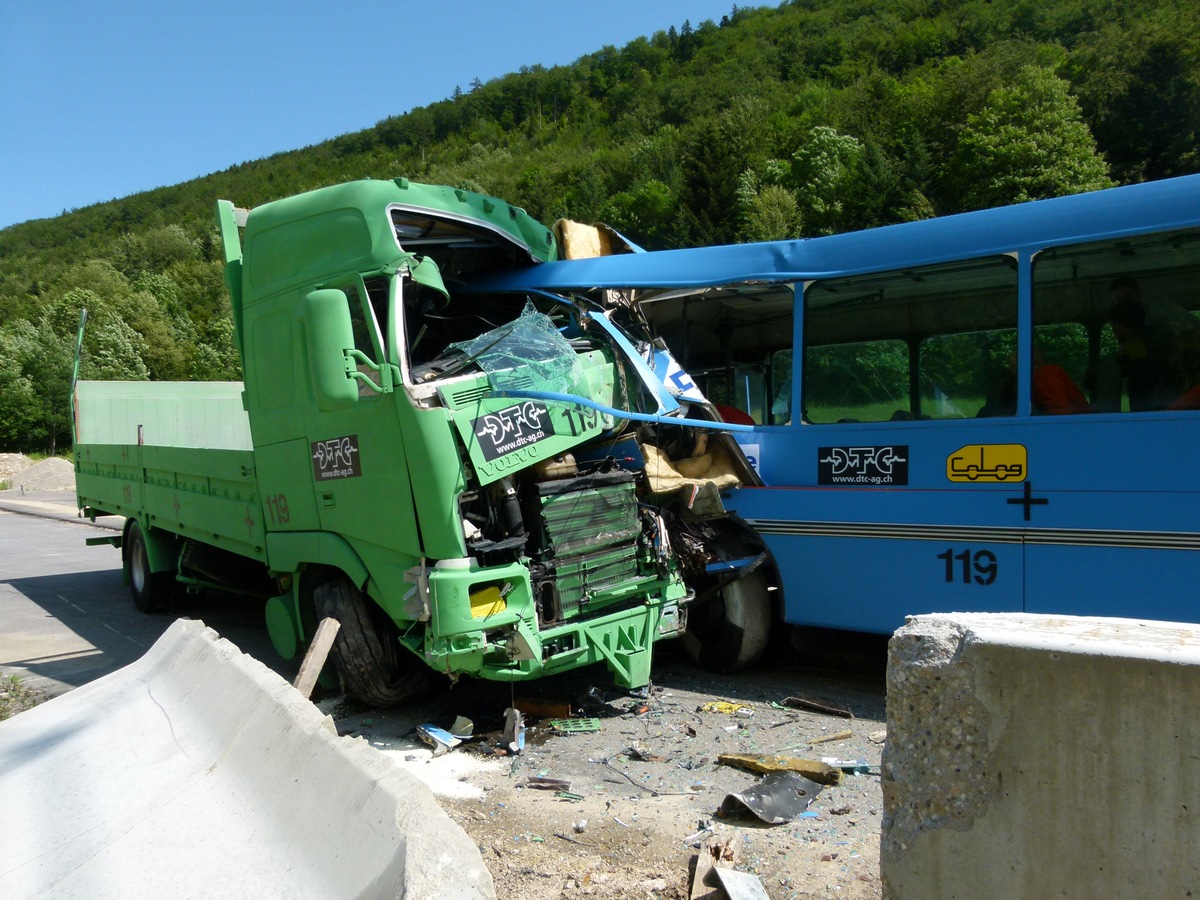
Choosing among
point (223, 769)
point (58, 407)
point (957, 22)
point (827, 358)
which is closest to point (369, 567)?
point (223, 769)

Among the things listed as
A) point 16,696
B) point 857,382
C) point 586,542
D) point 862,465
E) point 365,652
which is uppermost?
point 857,382

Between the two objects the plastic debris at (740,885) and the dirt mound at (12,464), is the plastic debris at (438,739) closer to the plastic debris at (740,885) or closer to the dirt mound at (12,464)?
the plastic debris at (740,885)

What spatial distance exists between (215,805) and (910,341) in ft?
15.4

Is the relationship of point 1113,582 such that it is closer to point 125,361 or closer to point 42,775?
point 42,775

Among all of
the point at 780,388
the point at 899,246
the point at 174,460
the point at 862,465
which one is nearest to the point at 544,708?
the point at 862,465

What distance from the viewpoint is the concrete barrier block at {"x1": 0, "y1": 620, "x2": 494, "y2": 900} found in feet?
8.49

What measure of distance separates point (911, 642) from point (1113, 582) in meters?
3.20

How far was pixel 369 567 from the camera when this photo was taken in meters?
5.51

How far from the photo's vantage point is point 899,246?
577 cm

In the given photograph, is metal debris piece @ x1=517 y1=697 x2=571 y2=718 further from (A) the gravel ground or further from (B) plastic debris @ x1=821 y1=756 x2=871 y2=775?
(B) plastic debris @ x1=821 y1=756 x2=871 y2=775

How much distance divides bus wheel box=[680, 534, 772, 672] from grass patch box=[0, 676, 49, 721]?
471 cm

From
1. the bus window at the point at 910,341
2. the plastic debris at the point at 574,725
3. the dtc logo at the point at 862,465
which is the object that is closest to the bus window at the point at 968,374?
the bus window at the point at 910,341

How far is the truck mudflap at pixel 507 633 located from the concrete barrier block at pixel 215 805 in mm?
1050

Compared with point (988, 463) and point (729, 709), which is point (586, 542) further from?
point (988, 463)
